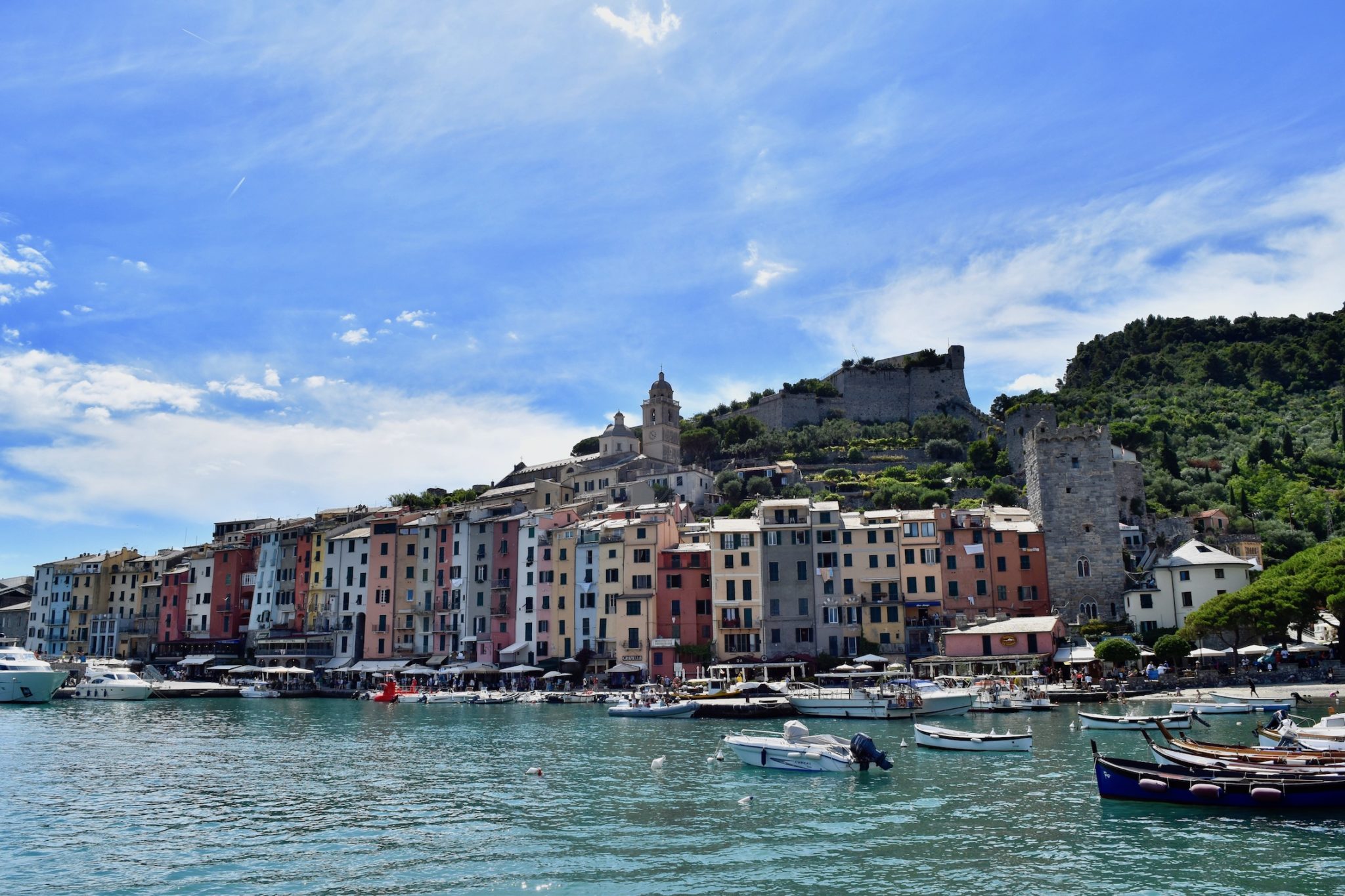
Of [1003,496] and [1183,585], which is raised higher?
[1003,496]

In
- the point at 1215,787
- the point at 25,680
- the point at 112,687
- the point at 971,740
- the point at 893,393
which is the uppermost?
the point at 893,393

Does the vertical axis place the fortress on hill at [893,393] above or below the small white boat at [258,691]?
above

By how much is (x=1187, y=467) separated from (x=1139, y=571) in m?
34.4

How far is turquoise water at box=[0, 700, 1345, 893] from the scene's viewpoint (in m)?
18.2

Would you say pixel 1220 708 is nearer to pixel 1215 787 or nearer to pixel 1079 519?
pixel 1215 787

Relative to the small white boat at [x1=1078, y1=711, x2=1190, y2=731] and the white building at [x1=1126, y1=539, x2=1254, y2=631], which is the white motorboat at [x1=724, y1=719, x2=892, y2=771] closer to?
the small white boat at [x1=1078, y1=711, x2=1190, y2=731]

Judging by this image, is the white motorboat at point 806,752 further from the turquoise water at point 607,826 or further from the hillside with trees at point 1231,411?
the hillside with trees at point 1231,411

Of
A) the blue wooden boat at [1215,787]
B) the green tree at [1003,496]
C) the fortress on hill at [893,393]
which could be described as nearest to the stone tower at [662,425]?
the fortress on hill at [893,393]

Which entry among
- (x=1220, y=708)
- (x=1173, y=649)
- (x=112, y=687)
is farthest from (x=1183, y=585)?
(x=112, y=687)

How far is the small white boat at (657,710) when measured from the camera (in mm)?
49500

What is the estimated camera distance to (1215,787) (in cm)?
2275

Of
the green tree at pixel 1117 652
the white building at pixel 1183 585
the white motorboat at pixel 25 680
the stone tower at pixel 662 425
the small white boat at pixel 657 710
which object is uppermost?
the stone tower at pixel 662 425

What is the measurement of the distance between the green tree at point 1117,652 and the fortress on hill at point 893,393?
76.3m

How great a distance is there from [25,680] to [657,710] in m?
41.5
